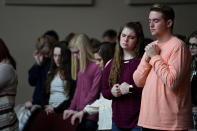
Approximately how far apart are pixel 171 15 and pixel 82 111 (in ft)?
5.52

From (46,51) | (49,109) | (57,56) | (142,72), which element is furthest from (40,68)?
(142,72)

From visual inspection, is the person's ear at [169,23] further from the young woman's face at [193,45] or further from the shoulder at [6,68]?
the shoulder at [6,68]

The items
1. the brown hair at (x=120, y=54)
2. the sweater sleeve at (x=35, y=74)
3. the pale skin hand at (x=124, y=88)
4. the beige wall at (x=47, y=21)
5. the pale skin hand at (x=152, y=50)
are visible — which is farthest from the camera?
the beige wall at (x=47, y=21)

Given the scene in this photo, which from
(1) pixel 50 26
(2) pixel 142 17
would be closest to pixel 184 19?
(2) pixel 142 17

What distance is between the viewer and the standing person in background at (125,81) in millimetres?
3184

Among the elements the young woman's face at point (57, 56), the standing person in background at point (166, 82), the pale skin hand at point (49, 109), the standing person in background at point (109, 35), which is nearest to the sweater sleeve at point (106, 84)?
the standing person in background at point (166, 82)

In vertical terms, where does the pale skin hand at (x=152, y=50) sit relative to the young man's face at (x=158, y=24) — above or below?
below

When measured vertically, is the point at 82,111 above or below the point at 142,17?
below

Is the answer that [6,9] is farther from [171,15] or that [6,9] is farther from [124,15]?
[171,15]

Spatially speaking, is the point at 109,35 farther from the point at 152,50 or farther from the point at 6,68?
the point at 152,50

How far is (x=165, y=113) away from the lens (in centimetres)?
254

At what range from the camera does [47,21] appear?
7258 millimetres

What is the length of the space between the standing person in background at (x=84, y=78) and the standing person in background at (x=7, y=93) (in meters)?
0.72

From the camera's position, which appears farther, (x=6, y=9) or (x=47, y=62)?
(x=6, y=9)
